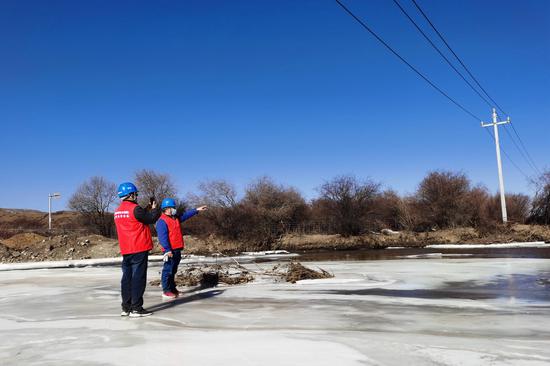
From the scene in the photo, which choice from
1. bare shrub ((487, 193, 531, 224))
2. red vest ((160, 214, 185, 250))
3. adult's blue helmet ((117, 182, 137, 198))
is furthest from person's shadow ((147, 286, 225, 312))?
bare shrub ((487, 193, 531, 224))

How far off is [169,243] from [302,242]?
2563cm

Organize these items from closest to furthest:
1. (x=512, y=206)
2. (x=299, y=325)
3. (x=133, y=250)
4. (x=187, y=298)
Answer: (x=299, y=325)
(x=133, y=250)
(x=187, y=298)
(x=512, y=206)

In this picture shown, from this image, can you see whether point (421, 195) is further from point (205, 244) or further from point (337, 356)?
point (337, 356)

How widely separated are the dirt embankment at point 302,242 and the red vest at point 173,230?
2050 cm

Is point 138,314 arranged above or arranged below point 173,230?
below

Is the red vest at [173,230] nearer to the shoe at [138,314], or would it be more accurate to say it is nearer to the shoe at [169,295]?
the shoe at [169,295]

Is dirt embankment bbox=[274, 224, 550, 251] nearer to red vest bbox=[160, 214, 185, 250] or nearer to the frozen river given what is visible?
the frozen river

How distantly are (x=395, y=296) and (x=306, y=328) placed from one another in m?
2.94

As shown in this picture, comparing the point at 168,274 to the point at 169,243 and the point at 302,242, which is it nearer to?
the point at 169,243

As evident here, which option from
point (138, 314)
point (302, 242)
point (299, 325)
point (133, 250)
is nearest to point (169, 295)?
point (138, 314)

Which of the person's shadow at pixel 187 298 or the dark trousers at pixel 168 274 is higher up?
the dark trousers at pixel 168 274

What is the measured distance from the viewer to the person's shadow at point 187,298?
24.4 feet

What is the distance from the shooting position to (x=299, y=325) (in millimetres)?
5762

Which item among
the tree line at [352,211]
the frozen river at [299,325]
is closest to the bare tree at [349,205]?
the tree line at [352,211]
